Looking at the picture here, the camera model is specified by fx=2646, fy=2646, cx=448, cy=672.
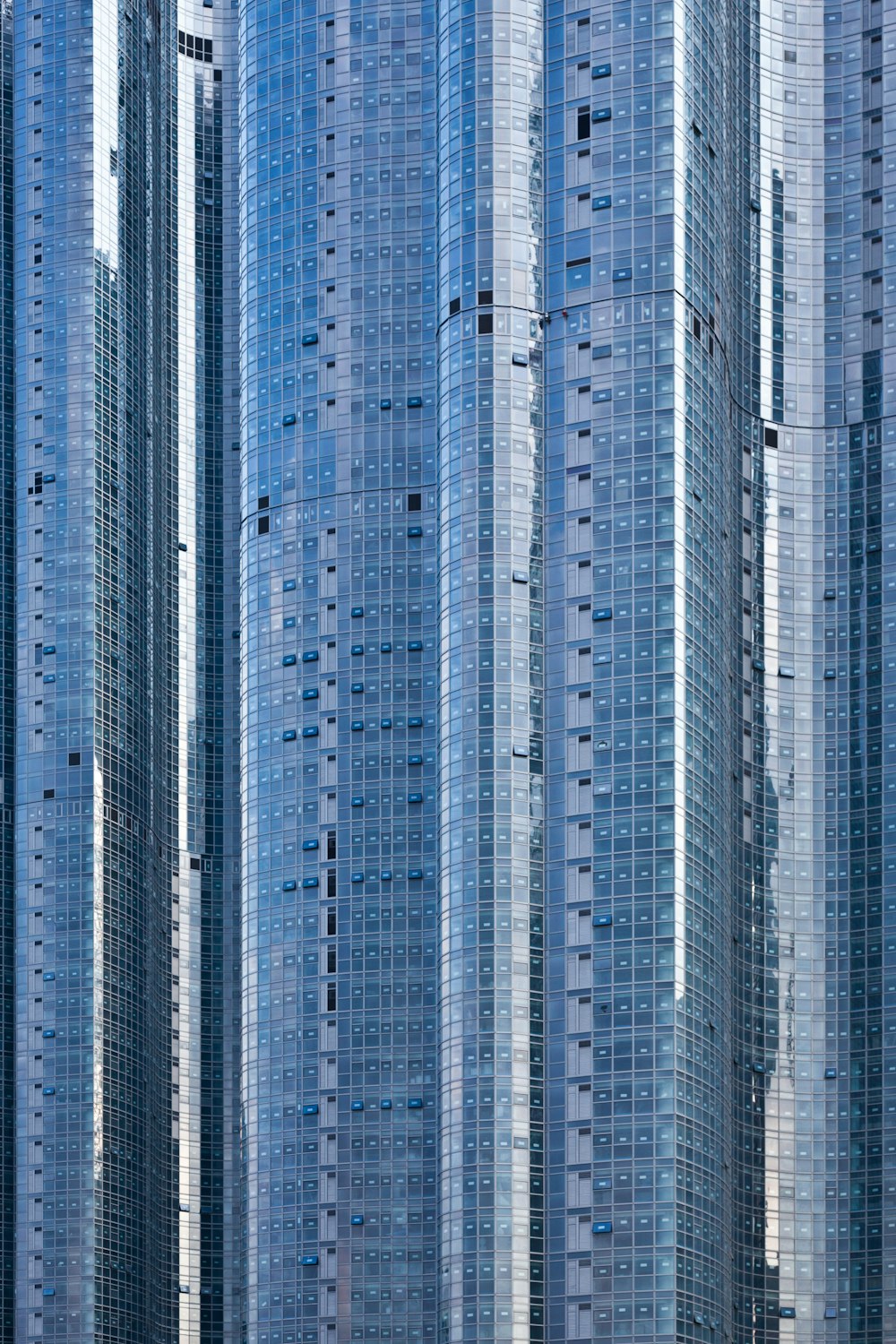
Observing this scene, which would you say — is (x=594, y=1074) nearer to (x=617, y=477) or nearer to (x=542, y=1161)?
(x=542, y=1161)

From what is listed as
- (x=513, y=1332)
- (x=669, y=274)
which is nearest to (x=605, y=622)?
(x=669, y=274)

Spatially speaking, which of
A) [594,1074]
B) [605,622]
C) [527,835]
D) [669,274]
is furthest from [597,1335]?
[669,274]

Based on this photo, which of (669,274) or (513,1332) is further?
(669,274)

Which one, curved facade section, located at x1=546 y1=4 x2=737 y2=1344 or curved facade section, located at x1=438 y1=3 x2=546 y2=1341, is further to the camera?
curved facade section, located at x1=438 y1=3 x2=546 y2=1341

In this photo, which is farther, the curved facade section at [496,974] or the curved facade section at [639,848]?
the curved facade section at [496,974]

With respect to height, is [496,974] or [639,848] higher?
[639,848]

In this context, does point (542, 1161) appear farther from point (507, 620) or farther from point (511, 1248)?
point (507, 620)

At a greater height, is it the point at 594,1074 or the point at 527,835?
the point at 527,835

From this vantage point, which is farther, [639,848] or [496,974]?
[496,974]

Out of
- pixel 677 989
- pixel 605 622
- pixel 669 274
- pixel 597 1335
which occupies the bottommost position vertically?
pixel 597 1335
